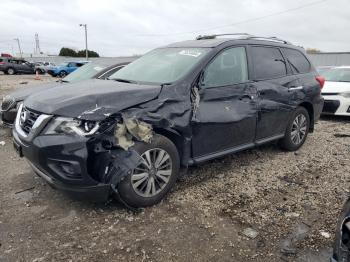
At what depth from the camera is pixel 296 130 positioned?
220 inches

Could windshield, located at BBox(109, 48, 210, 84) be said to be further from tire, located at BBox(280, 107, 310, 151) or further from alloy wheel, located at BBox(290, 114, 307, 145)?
alloy wheel, located at BBox(290, 114, 307, 145)

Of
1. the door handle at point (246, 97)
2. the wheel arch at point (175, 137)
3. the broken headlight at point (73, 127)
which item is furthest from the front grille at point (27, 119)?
the door handle at point (246, 97)

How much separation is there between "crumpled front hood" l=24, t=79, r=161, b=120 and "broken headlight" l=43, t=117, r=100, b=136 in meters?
0.05

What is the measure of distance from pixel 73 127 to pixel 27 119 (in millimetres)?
715

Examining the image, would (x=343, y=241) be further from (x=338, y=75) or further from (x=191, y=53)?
(x=338, y=75)

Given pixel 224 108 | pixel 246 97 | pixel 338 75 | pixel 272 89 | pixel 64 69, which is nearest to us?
pixel 224 108

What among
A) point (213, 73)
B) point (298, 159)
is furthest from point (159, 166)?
point (298, 159)

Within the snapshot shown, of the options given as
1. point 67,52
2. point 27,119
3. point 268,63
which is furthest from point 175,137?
point 67,52

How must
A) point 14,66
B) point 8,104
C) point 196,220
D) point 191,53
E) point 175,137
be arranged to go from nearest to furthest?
1. point 196,220
2. point 175,137
3. point 191,53
4. point 8,104
5. point 14,66

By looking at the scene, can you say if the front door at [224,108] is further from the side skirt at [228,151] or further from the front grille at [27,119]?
the front grille at [27,119]

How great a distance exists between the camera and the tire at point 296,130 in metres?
5.41

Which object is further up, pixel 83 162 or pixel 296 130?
pixel 83 162

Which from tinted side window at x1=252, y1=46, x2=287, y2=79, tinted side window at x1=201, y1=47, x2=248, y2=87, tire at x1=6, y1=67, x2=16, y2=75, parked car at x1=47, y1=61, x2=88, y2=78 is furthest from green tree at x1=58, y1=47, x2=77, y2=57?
tinted side window at x1=201, y1=47, x2=248, y2=87

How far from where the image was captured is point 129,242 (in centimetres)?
298
